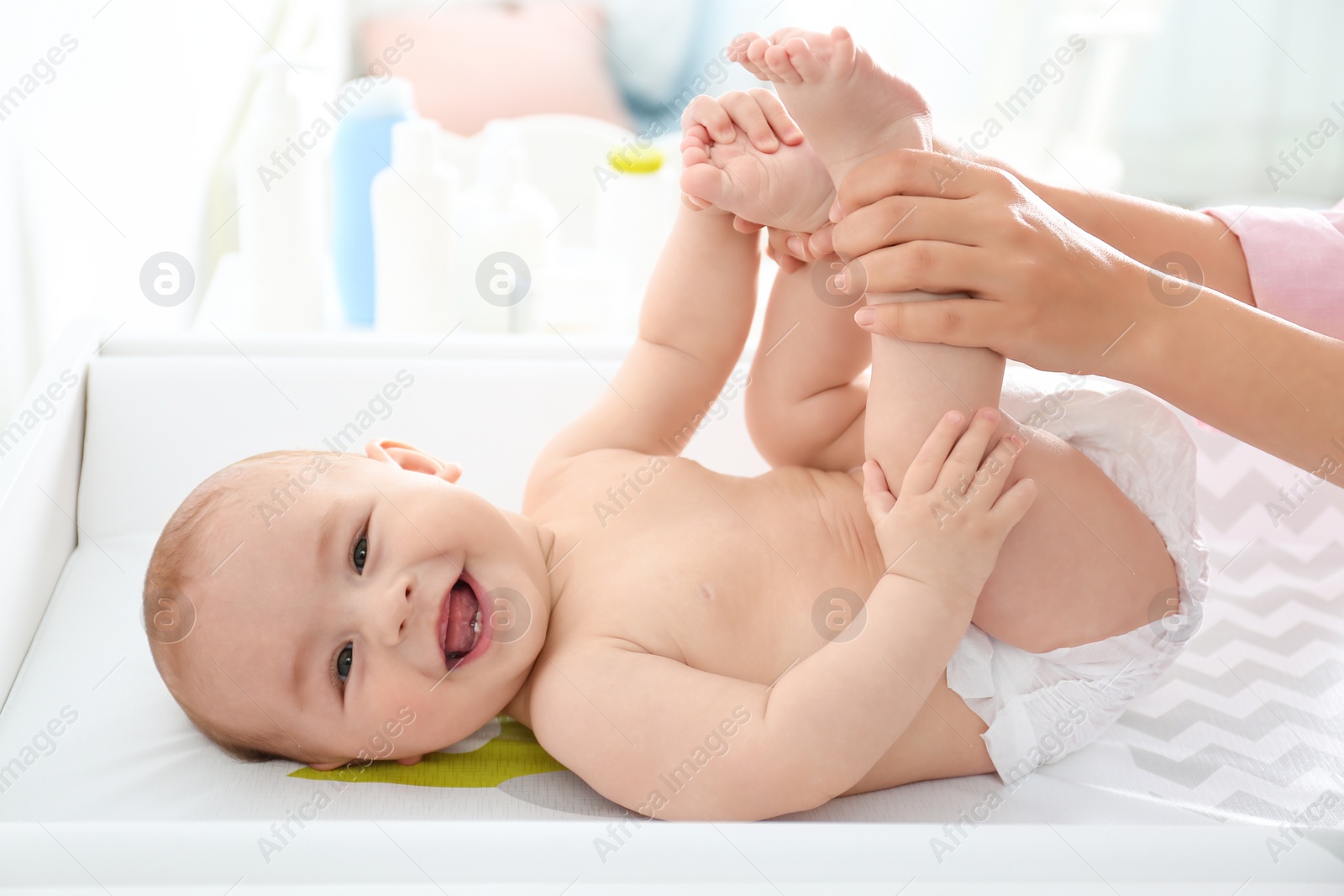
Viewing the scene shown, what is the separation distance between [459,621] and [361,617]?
0.26 ft

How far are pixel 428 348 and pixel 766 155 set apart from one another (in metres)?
0.53

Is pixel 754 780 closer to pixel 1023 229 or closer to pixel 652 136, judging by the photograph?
pixel 1023 229

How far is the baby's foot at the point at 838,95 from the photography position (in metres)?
0.65

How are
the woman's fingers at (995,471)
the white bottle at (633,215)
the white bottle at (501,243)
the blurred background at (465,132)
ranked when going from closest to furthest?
1. the woman's fingers at (995,471)
2. the blurred background at (465,132)
3. the white bottle at (501,243)
4. the white bottle at (633,215)

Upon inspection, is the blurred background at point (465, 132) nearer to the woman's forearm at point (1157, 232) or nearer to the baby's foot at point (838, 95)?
the baby's foot at point (838, 95)

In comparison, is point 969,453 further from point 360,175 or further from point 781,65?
point 360,175

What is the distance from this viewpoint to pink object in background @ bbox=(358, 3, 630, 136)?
2371 mm

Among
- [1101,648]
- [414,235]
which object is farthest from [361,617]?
[414,235]

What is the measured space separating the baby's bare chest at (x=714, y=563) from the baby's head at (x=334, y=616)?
8 cm

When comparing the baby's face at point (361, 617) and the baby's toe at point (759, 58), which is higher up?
the baby's toe at point (759, 58)

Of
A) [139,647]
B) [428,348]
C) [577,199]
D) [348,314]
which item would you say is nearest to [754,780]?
[139,647]

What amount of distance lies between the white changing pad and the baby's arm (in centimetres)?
7

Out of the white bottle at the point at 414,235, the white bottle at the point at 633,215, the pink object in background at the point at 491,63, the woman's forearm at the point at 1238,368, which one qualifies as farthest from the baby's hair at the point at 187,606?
the pink object in background at the point at 491,63

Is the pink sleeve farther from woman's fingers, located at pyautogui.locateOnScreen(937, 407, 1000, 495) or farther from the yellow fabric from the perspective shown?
the yellow fabric
